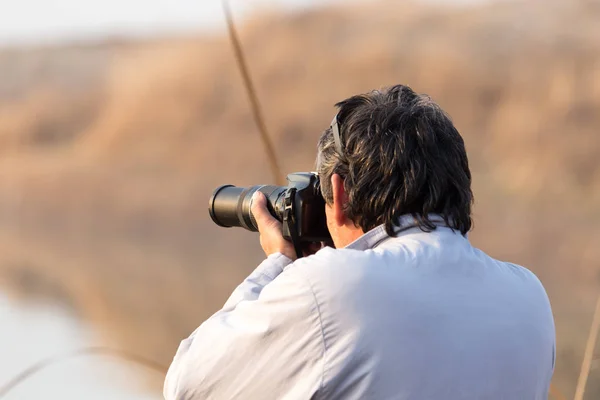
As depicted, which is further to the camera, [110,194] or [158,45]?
[158,45]

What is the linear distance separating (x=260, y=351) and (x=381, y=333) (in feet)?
0.32

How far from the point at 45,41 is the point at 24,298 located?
9.09 metres

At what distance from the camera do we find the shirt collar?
0.73m

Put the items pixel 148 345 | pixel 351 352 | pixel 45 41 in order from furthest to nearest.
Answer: pixel 45 41 → pixel 148 345 → pixel 351 352

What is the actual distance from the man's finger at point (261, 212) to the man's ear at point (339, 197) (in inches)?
6.7

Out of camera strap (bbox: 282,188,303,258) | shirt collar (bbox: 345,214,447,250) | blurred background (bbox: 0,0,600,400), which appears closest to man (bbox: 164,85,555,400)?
shirt collar (bbox: 345,214,447,250)

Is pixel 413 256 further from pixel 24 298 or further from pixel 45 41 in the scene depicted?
pixel 45 41

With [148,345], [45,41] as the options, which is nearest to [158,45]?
[45,41]

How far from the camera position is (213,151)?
9.73m

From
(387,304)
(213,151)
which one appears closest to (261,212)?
(387,304)

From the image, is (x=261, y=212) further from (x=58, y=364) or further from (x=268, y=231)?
(x=58, y=364)

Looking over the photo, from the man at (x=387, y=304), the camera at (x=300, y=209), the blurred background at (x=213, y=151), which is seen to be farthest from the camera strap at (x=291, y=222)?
the blurred background at (x=213, y=151)

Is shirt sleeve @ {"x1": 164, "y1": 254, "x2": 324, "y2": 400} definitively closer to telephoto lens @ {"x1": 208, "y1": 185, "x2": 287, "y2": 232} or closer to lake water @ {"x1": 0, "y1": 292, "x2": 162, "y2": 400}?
telephoto lens @ {"x1": 208, "y1": 185, "x2": 287, "y2": 232}

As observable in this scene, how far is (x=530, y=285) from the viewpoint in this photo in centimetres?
75
